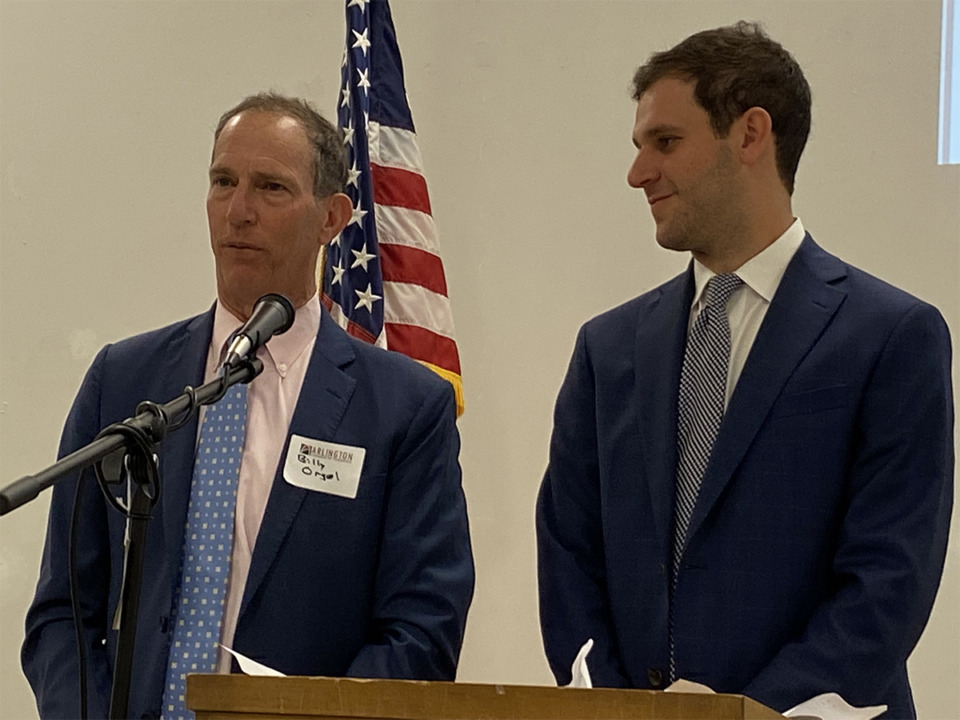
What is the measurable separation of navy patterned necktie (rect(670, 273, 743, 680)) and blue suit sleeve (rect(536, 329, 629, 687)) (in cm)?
15

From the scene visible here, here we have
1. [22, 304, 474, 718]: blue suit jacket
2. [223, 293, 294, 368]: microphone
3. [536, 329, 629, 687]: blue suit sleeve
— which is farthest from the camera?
[536, 329, 629, 687]: blue suit sleeve

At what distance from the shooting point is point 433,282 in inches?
156

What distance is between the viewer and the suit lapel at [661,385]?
8.13ft

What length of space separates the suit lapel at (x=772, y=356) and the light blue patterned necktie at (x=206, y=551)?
2.53 feet

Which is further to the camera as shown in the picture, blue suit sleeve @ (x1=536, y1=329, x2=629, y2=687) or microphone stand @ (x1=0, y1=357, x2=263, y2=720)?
blue suit sleeve @ (x1=536, y1=329, x2=629, y2=687)

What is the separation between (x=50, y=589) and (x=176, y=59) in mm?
2630

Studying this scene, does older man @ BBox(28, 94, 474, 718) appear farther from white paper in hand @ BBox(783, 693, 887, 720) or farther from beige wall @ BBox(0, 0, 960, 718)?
beige wall @ BBox(0, 0, 960, 718)

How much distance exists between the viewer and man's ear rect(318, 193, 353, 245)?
9.05ft

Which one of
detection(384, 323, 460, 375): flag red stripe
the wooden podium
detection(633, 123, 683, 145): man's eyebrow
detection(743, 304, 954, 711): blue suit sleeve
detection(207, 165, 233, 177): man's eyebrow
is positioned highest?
detection(633, 123, 683, 145): man's eyebrow

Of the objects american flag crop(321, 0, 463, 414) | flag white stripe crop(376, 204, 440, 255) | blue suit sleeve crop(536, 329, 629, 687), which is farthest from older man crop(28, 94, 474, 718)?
flag white stripe crop(376, 204, 440, 255)

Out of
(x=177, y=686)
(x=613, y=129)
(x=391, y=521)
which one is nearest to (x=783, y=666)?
(x=391, y=521)

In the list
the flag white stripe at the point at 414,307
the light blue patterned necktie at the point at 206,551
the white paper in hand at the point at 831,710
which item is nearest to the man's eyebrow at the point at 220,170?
the light blue patterned necktie at the point at 206,551

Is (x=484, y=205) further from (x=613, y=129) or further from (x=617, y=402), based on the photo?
(x=617, y=402)

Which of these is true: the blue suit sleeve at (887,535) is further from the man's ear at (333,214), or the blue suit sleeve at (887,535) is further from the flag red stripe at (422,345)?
the flag red stripe at (422,345)
